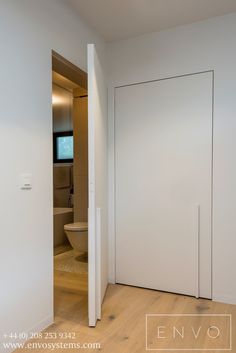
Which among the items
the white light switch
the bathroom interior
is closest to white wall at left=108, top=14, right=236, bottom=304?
the bathroom interior

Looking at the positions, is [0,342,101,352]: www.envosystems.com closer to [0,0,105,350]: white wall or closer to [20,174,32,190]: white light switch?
[0,0,105,350]: white wall

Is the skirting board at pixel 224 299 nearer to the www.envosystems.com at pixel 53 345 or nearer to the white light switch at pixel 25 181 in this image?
the www.envosystems.com at pixel 53 345

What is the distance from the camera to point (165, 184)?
2.61 meters

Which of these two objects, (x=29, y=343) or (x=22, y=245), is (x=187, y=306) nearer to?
(x=29, y=343)

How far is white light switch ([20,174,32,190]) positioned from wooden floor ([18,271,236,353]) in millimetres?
1033

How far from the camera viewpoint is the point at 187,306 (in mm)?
2326

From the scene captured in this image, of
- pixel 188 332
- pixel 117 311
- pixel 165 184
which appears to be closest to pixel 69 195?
pixel 165 184

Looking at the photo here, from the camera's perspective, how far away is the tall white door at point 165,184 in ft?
8.08

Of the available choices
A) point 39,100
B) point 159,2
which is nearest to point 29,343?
point 39,100

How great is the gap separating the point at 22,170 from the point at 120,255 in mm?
1477

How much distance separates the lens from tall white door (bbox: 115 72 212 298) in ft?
8.08

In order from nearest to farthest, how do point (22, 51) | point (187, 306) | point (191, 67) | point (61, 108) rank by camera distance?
point (22, 51), point (187, 306), point (191, 67), point (61, 108)

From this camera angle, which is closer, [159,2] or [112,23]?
[159,2]

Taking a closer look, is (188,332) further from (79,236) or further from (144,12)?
(144,12)
